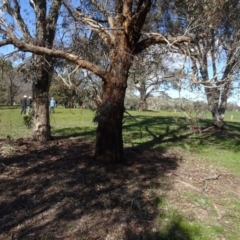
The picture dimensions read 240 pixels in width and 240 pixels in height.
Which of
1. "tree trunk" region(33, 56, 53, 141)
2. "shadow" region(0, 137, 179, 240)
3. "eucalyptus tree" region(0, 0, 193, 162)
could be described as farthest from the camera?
"tree trunk" region(33, 56, 53, 141)

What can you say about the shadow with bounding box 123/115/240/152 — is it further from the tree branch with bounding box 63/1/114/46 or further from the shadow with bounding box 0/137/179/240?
the tree branch with bounding box 63/1/114/46

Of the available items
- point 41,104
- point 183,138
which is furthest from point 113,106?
point 183,138

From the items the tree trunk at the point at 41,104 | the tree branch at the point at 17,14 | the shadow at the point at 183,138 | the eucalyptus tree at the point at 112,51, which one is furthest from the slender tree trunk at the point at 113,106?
the tree trunk at the point at 41,104

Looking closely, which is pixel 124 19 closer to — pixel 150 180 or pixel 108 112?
pixel 108 112

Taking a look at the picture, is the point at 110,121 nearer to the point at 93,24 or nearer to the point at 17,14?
the point at 93,24

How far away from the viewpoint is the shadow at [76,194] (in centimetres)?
549

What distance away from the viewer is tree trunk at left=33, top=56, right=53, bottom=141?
10920 millimetres

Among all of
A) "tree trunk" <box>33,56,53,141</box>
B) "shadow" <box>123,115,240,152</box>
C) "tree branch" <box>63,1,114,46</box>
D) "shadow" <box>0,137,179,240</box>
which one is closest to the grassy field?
"shadow" <box>123,115,240,152</box>

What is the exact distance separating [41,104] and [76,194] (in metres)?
5.17

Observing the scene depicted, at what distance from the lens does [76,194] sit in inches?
265

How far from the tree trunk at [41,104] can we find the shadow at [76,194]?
4.80ft

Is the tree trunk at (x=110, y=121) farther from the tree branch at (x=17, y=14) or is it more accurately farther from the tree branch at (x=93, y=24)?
the tree branch at (x=17, y=14)

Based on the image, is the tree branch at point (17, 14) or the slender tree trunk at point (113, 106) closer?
the slender tree trunk at point (113, 106)

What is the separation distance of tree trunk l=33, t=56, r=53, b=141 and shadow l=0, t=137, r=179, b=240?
4.80 ft
